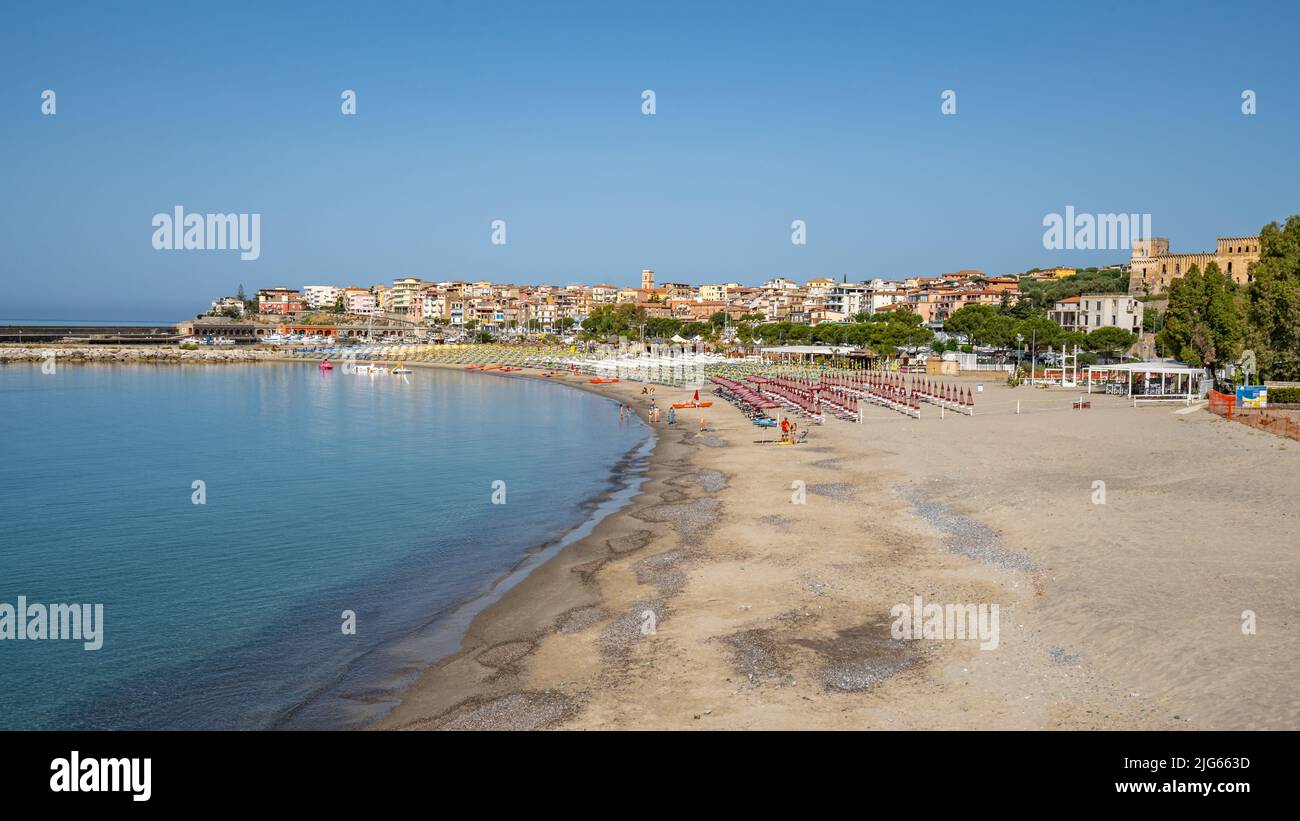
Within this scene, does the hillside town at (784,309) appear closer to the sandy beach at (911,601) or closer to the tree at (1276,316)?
the tree at (1276,316)

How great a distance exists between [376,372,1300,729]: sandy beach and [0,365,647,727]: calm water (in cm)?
148

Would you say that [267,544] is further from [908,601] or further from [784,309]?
[784,309]

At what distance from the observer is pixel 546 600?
48.6ft

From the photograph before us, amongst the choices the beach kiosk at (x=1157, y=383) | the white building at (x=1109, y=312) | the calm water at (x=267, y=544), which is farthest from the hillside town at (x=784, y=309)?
the calm water at (x=267, y=544)

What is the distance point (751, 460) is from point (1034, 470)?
823 centimetres

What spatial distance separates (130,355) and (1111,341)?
105m

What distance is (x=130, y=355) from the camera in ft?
360

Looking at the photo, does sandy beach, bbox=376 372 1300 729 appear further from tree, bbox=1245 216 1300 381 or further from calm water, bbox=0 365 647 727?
tree, bbox=1245 216 1300 381

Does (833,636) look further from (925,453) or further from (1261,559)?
(925,453)

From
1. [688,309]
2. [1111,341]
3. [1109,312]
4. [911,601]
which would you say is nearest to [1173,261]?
[1109,312]

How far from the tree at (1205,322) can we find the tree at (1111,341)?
66.4ft

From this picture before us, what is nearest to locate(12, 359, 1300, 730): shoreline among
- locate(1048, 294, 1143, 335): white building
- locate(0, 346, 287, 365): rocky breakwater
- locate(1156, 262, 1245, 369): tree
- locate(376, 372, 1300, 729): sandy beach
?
locate(376, 372, 1300, 729): sandy beach

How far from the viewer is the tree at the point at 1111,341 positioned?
210 ft
